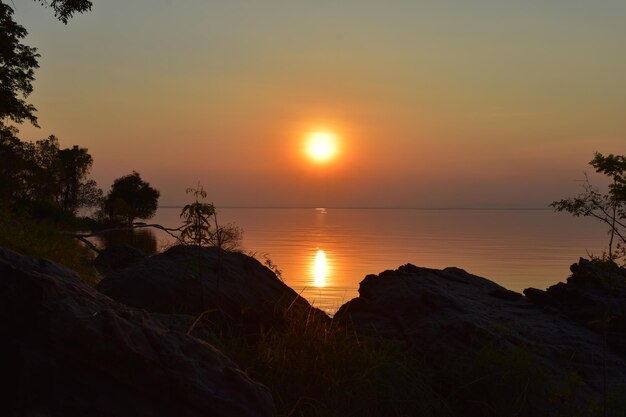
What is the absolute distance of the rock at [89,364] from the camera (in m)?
3.80

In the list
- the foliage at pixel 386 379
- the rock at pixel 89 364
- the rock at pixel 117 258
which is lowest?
the foliage at pixel 386 379

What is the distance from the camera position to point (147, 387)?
4.09 m

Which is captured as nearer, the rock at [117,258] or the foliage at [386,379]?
the foliage at [386,379]

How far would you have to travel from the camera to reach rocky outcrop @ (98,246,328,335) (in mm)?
9273

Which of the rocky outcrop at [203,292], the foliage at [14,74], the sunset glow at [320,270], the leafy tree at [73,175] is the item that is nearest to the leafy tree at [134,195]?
the leafy tree at [73,175]

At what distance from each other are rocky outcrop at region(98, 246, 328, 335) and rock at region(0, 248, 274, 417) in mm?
A: 4358

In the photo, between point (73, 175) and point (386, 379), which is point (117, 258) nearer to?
point (386, 379)

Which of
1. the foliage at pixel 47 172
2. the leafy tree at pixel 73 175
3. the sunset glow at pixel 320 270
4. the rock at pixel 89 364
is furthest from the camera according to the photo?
the leafy tree at pixel 73 175

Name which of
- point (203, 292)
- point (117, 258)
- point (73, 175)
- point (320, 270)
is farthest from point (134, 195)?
point (203, 292)

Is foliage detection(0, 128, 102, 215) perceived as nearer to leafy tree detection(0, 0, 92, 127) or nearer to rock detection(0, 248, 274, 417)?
leafy tree detection(0, 0, 92, 127)

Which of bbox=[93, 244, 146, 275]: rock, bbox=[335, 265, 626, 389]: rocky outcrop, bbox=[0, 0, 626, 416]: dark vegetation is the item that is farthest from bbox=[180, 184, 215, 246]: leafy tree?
bbox=[93, 244, 146, 275]: rock

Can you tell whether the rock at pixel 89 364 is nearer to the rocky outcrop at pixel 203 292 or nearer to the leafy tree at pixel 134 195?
the rocky outcrop at pixel 203 292

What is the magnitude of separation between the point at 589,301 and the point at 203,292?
23.5 ft

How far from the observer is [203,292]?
938 centimetres
